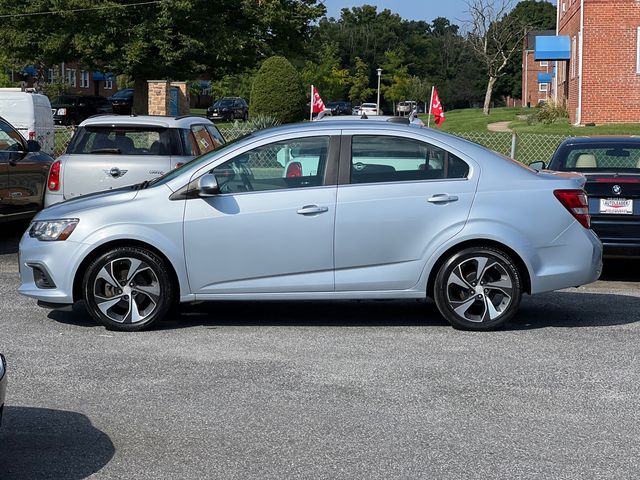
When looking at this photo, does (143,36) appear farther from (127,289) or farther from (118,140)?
(127,289)

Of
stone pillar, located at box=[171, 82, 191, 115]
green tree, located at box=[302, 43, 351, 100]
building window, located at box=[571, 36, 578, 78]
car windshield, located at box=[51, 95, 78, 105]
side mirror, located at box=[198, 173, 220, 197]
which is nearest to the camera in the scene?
side mirror, located at box=[198, 173, 220, 197]

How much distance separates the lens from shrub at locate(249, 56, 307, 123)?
1481 inches

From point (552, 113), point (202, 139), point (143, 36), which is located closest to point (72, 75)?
point (143, 36)

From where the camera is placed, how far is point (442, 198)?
26.7 feet

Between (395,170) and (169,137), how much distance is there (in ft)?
14.2

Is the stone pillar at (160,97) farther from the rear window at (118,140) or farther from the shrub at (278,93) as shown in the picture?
the rear window at (118,140)

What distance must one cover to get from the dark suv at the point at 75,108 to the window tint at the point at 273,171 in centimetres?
4578

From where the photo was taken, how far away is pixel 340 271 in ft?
26.8

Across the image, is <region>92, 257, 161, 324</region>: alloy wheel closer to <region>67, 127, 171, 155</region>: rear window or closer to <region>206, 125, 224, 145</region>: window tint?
<region>67, 127, 171, 155</region>: rear window

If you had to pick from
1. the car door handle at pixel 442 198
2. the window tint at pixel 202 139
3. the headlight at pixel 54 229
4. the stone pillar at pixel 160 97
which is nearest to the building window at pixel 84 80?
the stone pillar at pixel 160 97

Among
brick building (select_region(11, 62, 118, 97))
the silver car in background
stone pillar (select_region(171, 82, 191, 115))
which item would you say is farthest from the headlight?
brick building (select_region(11, 62, 118, 97))

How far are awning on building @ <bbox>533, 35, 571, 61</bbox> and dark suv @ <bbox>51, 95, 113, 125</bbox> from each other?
24.0 m

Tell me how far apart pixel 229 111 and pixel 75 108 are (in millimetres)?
8728

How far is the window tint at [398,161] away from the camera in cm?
823
